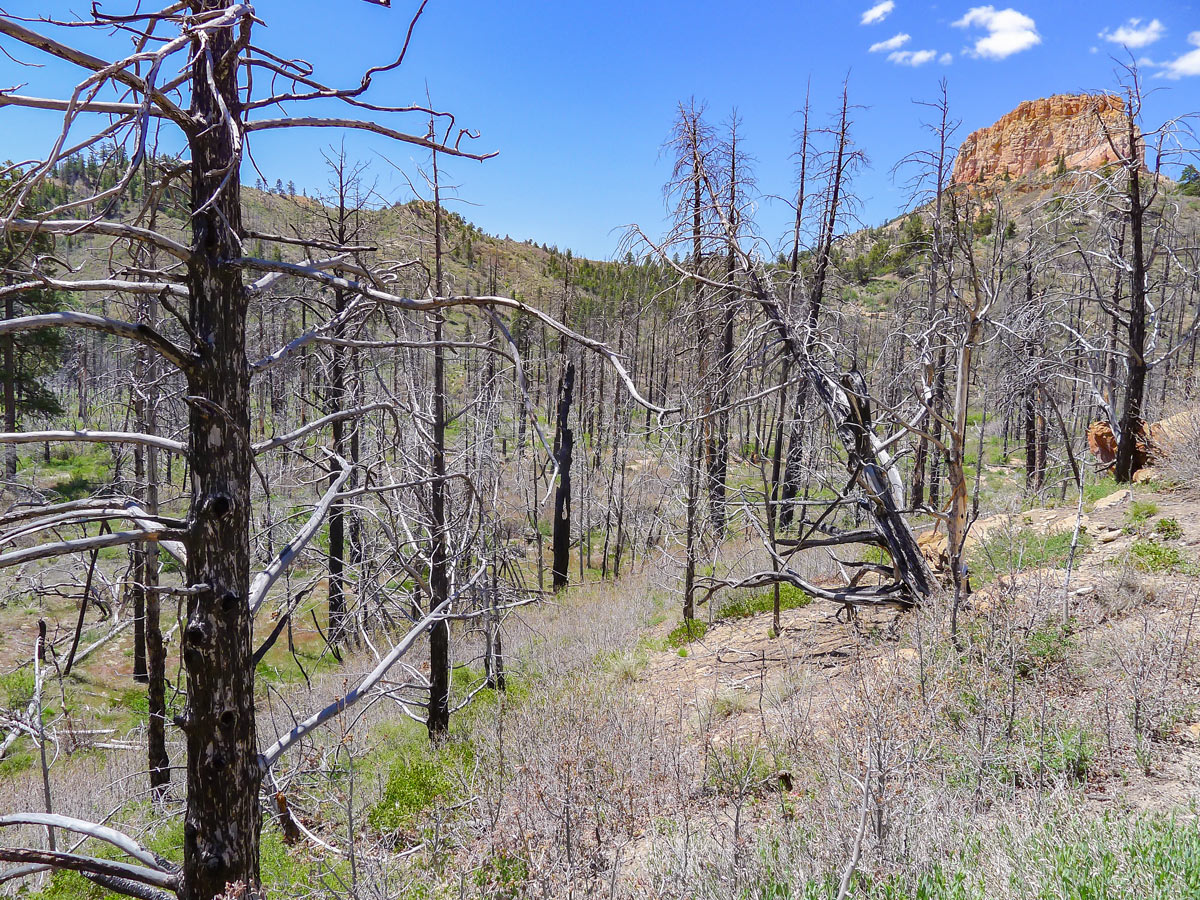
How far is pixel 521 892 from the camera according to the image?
13.2 feet

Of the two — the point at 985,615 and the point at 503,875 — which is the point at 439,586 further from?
the point at 985,615

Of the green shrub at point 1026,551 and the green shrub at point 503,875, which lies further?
the green shrub at point 1026,551

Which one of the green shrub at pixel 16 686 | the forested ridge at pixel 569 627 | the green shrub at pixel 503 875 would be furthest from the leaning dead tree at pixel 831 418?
the green shrub at pixel 16 686

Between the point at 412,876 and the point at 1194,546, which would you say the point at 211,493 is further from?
the point at 1194,546

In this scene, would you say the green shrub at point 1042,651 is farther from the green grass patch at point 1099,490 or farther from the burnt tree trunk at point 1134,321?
the burnt tree trunk at point 1134,321

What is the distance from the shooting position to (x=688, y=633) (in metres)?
10.7

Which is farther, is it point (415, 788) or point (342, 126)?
point (415, 788)

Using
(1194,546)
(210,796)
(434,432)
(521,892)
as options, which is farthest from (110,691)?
(1194,546)

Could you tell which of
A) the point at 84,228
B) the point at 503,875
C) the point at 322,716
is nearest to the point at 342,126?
the point at 84,228

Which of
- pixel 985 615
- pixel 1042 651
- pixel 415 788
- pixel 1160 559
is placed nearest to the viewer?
pixel 1042 651

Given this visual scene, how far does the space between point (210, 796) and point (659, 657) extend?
8.39 metres

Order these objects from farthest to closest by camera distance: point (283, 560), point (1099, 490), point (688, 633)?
point (1099, 490) < point (688, 633) < point (283, 560)

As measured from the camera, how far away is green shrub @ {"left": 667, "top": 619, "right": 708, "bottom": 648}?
1052 cm

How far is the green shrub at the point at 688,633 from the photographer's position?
10523 millimetres
